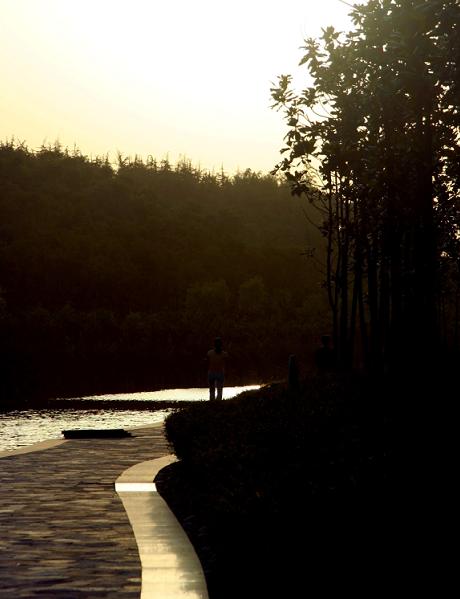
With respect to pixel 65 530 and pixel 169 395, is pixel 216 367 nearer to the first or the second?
pixel 65 530

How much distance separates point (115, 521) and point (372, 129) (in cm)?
831

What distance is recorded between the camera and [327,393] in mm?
13719

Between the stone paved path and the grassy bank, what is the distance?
68 cm

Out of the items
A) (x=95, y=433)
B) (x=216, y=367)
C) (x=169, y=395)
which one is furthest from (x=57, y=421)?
(x=169, y=395)

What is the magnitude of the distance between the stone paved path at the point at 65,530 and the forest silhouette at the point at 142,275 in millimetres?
24208

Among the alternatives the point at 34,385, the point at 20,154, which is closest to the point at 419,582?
the point at 34,385

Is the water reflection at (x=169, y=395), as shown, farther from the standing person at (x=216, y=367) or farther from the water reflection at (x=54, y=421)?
the standing person at (x=216, y=367)

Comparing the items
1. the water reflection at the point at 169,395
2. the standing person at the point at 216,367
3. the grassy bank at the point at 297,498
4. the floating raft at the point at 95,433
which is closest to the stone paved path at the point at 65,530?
the grassy bank at the point at 297,498

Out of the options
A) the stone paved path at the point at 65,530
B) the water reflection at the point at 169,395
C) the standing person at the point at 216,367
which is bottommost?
the stone paved path at the point at 65,530

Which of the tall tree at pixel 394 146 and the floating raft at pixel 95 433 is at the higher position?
the tall tree at pixel 394 146

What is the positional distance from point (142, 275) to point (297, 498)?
92.0m

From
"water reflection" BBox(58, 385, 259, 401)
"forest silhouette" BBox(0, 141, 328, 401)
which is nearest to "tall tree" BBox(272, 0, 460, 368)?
"water reflection" BBox(58, 385, 259, 401)

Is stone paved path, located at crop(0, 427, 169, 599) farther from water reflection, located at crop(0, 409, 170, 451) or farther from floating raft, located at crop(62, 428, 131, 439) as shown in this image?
water reflection, located at crop(0, 409, 170, 451)

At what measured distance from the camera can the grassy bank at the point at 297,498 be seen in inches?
213
